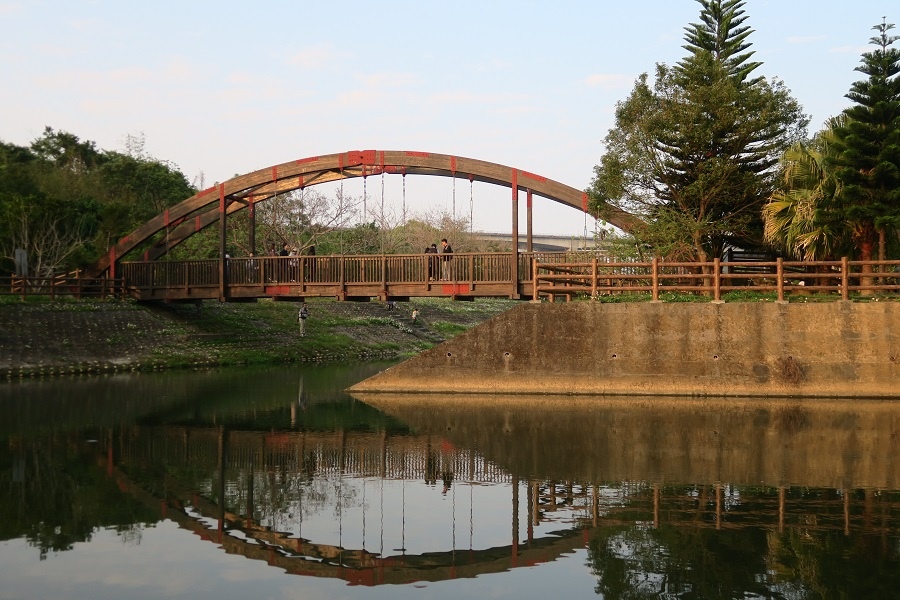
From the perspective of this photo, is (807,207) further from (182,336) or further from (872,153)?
(182,336)

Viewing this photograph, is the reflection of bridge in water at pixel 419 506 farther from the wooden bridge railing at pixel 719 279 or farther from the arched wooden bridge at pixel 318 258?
the arched wooden bridge at pixel 318 258

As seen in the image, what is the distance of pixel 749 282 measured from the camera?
29172 millimetres

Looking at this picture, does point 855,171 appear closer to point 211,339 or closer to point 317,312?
point 211,339

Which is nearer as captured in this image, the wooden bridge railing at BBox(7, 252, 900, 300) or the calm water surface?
the calm water surface

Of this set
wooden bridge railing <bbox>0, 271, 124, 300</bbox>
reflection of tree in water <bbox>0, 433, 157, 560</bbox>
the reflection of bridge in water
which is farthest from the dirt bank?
the reflection of bridge in water

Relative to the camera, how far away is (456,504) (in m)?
12.6

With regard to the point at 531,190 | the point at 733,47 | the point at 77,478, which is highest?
the point at 733,47

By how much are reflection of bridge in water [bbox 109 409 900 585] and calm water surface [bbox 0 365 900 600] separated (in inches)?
1.7

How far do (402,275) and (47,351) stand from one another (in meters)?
12.9

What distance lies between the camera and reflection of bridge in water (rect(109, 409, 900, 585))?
10273mm

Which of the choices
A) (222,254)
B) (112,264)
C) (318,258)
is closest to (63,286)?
(112,264)

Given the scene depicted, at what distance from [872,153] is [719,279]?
6589 millimetres

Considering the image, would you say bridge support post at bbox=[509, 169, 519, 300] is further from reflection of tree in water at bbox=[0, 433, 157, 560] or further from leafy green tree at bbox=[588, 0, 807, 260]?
reflection of tree in water at bbox=[0, 433, 157, 560]

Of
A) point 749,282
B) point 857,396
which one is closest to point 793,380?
point 857,396
